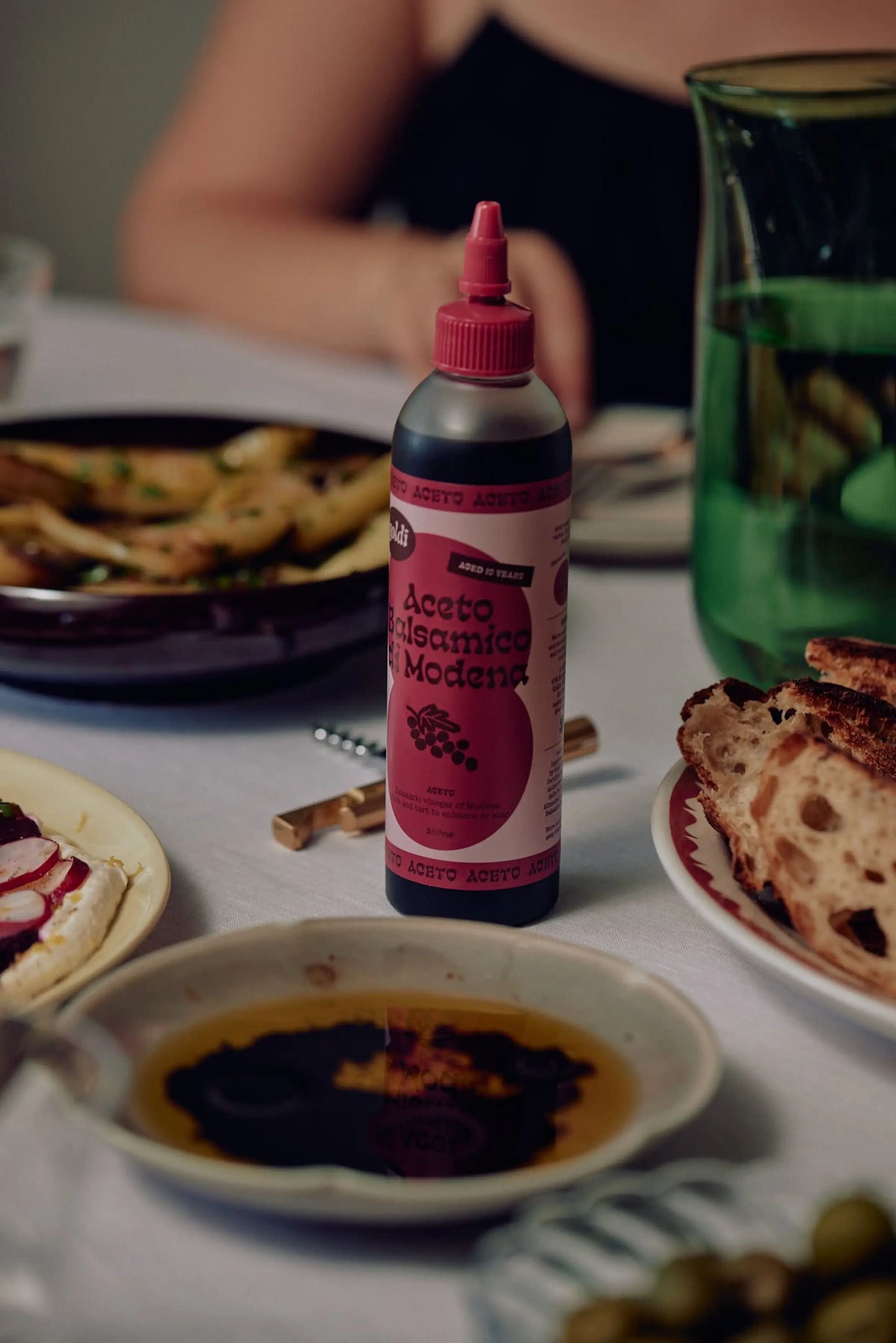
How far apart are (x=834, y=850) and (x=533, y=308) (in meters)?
1.07

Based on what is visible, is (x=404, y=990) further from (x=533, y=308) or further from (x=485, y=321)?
(x=533, y=308)

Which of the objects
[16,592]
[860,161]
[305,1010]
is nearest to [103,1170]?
[305,1010]

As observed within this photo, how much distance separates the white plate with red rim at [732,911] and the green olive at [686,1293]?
0.17m

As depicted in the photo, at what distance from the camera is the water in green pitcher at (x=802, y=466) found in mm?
792

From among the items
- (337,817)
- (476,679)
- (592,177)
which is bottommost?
(337,817)

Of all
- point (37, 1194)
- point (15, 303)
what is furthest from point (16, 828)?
point (15, 303)

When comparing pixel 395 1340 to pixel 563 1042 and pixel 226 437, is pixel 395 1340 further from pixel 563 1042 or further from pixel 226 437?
pixel 226 437

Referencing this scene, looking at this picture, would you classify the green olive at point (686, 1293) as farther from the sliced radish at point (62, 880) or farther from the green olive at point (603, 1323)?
the sliced radish at point (62, 880)

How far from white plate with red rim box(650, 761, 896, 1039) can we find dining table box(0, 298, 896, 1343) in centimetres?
5

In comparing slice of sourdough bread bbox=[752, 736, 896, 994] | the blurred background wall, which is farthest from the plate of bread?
the blurred background wall

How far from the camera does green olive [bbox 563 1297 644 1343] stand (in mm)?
370

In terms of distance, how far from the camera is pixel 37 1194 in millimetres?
406

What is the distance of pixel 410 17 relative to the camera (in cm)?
198

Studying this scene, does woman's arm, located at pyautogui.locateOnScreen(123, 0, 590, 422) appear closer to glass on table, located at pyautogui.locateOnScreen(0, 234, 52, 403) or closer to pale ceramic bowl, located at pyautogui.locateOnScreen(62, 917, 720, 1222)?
glass on table, located at pyautogui.locateOnScreen(0, 234, 52, 403)
